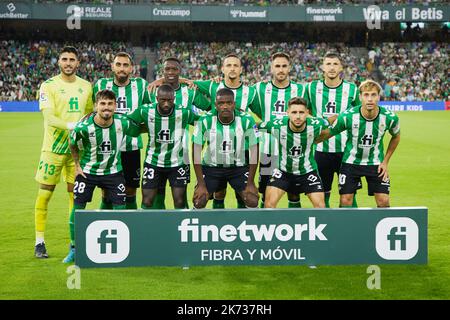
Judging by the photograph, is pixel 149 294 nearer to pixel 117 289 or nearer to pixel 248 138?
pixel 117 289

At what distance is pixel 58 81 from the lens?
6770 mm

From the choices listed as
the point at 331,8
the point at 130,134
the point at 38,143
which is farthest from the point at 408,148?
the point at 331,8

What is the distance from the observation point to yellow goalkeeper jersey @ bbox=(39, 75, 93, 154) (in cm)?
668

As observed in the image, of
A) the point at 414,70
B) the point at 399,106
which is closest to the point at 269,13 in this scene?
the point at 414,70

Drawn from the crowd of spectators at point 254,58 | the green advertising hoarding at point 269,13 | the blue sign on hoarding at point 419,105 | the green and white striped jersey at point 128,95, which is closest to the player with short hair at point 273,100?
the green and white striped jersey at point 128,95

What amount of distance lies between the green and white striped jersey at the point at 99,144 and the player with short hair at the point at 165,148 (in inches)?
11.4

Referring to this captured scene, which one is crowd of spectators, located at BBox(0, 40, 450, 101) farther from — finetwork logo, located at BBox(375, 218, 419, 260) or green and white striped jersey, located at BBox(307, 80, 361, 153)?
finetwork logo, located at BBox(375, 218, 419, 260)

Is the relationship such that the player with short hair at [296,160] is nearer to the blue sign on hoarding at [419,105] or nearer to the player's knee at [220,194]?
the player's knee at [220,194]

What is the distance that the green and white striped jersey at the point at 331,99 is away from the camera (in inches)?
290

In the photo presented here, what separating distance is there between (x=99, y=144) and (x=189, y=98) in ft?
4.37

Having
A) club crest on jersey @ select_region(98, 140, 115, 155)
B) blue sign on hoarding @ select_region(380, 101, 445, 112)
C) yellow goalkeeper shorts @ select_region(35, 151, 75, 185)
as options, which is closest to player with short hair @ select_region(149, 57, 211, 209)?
club crest on jersey @ select_region(98, 140, 115, 155)

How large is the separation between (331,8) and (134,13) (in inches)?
459

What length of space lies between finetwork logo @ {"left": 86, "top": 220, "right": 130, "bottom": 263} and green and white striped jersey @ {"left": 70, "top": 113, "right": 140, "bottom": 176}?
1097 mm

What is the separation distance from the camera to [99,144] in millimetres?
6449
